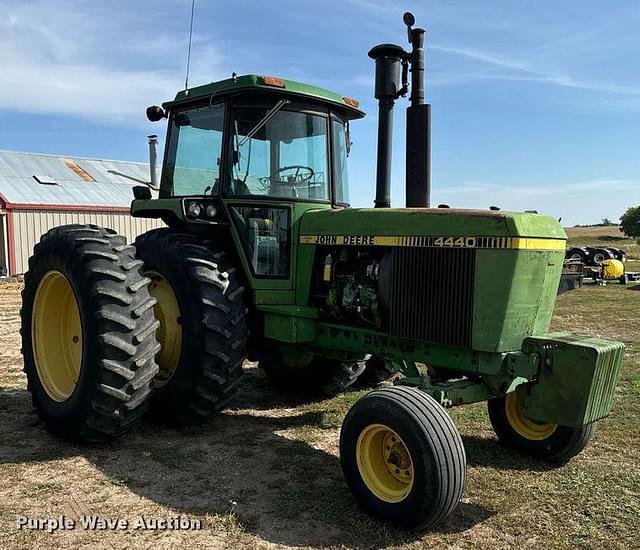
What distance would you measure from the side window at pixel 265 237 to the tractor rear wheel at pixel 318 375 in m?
1.15

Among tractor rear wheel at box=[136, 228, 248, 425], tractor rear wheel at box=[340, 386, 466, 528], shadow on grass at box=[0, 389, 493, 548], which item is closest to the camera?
tractor rear wheel at box=[340, 386, 466, 528]

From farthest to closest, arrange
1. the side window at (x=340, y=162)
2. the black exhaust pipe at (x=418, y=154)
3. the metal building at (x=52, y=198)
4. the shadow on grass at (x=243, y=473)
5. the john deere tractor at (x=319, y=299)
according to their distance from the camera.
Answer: the metal building at (x=52, y=198) → the side window at (x=340, y=162) → the black exhaust pipe at (x=418, y=154) → the john deere tractor at (x=319, y=299) → the shadow on grass at (x=243, y=473)

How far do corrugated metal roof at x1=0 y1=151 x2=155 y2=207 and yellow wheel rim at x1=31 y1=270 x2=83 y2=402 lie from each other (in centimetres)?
1550

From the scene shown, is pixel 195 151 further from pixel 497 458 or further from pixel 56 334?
pixel 497 458

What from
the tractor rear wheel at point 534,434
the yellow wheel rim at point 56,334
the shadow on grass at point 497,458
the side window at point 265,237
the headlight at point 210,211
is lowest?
the shadow on grass at point 497,458

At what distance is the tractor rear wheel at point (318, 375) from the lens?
624 centimetres

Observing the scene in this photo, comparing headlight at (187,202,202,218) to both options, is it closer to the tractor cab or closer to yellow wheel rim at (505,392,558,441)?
the tractor cab

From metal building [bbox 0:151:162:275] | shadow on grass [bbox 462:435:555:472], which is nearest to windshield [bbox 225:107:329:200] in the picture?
shadow on grass [bbox 462:435:555:472]

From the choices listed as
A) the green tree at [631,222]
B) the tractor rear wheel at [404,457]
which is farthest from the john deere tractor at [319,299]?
the green tree at [631,222]

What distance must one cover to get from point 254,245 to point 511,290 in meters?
2.17

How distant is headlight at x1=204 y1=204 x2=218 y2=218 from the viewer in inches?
209

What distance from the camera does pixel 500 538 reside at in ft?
11.6

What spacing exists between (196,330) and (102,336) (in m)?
0.70

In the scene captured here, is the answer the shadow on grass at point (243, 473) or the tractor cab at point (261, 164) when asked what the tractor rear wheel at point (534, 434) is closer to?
the shadow on grass at point (243, 473)
